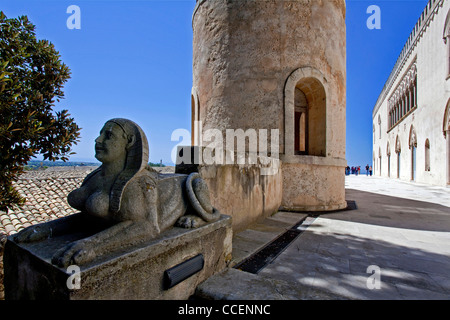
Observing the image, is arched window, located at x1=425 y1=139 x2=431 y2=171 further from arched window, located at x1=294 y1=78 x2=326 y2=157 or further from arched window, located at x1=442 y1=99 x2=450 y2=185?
arched window, located at x1=294 y1=78 x2=326 y2=157

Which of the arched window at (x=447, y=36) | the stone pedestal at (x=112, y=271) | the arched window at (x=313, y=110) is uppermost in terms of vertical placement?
the arched window at (x=447, y=36)

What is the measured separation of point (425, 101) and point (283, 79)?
17.3 m

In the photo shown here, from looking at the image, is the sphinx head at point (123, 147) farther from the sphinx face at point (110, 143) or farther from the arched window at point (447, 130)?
the arched window at point (447, 130)

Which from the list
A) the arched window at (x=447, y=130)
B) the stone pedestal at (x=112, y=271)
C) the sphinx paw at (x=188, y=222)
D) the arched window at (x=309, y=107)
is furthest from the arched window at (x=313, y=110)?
the arched window at (x=447, y=130)

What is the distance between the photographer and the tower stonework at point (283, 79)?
225 inches

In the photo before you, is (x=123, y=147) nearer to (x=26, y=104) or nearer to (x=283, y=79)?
(x=26, y=104)

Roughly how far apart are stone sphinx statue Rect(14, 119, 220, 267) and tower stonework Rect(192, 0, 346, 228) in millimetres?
3991

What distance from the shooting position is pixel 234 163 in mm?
3607

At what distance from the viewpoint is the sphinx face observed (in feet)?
5.43

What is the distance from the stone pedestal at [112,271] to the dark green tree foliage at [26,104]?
0.97 metres

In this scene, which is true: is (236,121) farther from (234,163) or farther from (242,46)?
(234,163)

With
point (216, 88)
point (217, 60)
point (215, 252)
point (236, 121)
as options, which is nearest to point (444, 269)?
point (215, 252)

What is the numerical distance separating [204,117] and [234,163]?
3346mm

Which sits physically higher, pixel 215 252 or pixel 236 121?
pixel 236 121
